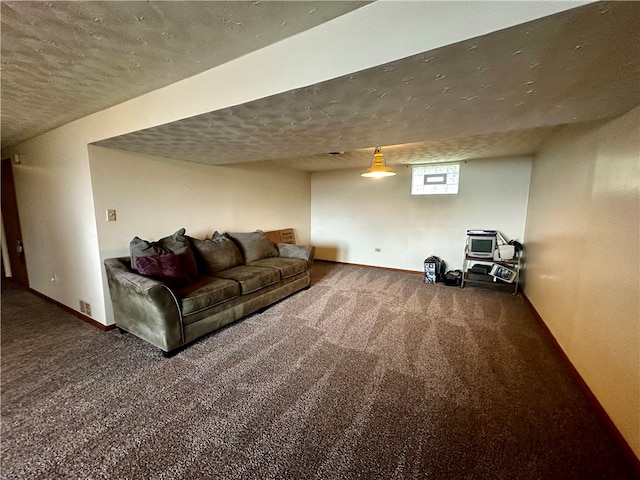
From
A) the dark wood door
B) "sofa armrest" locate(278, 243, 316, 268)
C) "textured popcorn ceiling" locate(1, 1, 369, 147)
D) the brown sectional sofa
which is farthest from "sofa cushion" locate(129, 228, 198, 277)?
the dark wood door

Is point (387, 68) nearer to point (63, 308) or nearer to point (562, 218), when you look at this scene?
point (562, 218)

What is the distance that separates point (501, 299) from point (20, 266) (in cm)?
742

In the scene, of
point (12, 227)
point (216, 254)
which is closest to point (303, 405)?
point (216, 254)

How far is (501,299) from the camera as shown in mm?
3619

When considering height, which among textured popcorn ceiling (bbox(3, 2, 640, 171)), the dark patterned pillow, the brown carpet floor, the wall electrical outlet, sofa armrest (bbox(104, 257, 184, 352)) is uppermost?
textured popcorn ceiling (bbox(3, 2, 640, 171))

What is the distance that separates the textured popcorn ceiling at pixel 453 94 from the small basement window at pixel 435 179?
194cm

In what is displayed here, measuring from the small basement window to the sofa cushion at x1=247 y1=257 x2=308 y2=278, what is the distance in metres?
2.69

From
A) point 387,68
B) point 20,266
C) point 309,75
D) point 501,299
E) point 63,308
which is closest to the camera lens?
point 387,68

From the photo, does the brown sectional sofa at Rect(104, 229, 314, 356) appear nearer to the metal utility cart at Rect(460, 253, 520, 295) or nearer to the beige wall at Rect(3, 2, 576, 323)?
the beige wall at Rect(3, 2, 576, 323)

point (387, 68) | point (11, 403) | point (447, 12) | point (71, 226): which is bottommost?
point (11, 403)

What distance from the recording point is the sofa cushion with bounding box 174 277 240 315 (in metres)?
2.35

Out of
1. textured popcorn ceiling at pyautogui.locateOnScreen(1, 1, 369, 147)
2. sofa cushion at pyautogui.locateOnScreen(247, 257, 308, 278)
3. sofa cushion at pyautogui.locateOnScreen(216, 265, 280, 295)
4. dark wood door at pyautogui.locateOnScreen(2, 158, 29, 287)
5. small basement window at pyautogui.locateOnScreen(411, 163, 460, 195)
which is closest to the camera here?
textured popcorn ceiling at pyautogui.locateOnScreen(1, 1, 369, 147)

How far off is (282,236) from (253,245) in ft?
4.10

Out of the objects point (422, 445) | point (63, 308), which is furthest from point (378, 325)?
point (63, 308)
